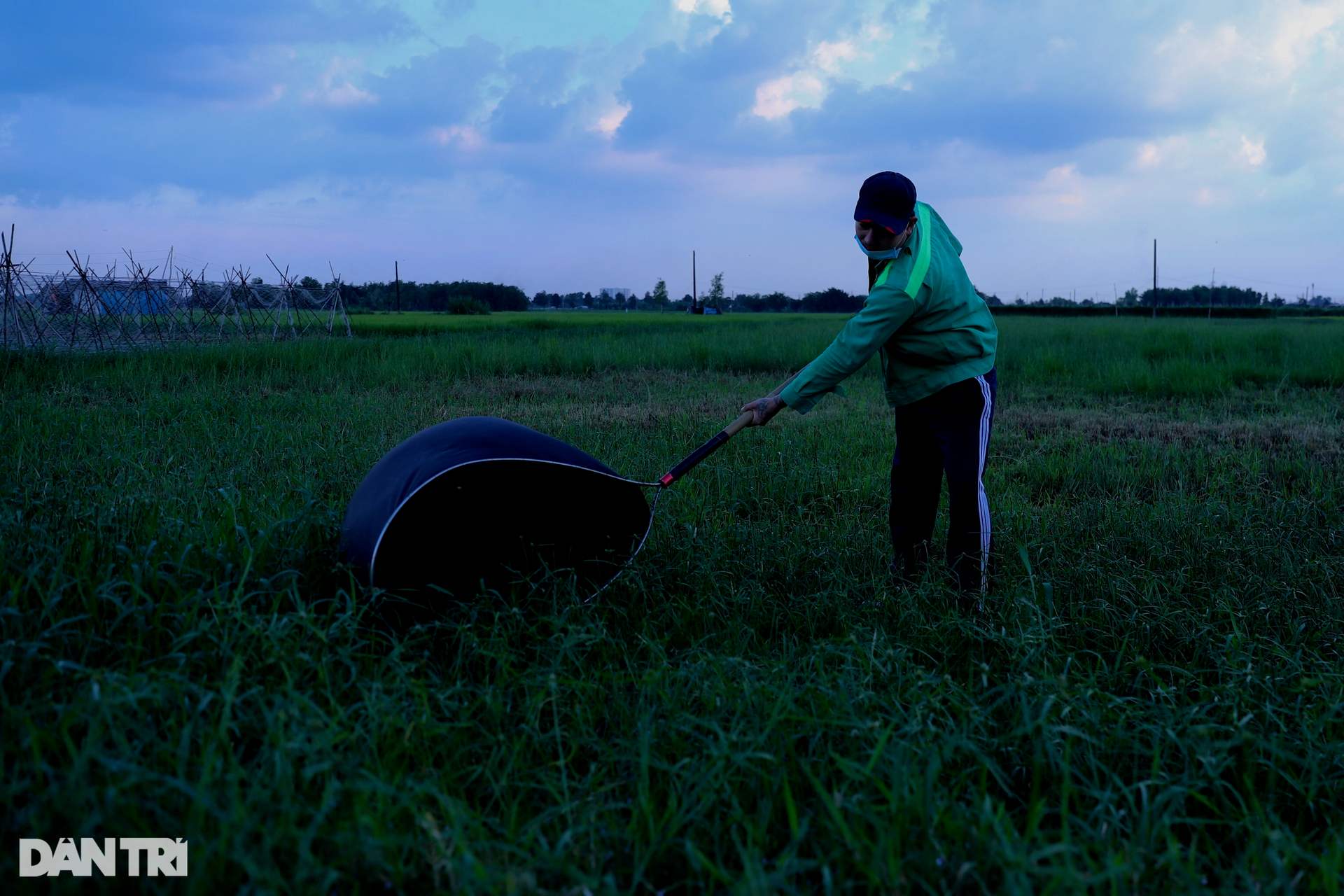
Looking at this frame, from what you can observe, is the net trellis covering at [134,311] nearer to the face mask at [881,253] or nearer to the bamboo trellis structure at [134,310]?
the bamboo trellis structure at [134,310]

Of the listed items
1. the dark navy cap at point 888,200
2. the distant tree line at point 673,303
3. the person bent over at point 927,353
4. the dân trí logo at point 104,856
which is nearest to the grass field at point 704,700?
the dân trí logo at point 104,856

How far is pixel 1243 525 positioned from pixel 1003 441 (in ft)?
7.69

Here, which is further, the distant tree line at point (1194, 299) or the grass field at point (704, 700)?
the distant tree line at point (1194, 299)

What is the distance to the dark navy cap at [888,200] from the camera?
2.72m

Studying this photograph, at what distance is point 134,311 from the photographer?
1970 centimetres

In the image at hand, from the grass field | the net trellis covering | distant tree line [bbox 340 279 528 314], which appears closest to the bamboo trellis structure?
the net trellis covering

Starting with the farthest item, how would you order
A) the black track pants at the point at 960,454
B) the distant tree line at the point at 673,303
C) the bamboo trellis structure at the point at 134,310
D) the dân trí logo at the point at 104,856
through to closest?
the distant tree line at the point at 673,303 → the bamboo trellis structure at the point at 134,310 → the black track pants at the point at 960,454 → the dân trí logo at the point at 104,856

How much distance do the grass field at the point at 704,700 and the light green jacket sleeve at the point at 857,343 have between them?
70 cm

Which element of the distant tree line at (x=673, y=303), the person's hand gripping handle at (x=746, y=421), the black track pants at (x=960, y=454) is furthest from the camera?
the distant tree line at (x=673, y=303)

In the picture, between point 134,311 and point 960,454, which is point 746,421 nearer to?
point 960,454

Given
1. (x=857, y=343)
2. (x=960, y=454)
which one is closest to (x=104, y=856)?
(x=857, y=343)

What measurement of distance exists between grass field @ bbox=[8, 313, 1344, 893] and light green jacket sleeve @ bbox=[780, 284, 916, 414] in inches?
27.5

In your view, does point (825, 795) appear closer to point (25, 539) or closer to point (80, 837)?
point (80, 837)

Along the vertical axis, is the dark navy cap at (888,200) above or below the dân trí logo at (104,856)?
above
